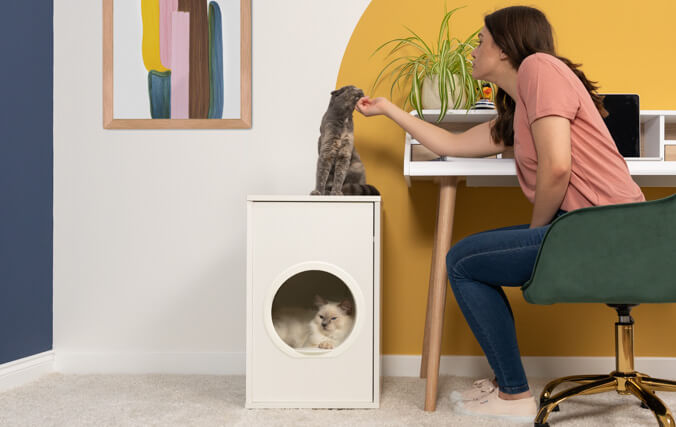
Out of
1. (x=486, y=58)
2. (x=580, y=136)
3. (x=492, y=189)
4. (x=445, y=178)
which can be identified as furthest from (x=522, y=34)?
(x=492, y=189)

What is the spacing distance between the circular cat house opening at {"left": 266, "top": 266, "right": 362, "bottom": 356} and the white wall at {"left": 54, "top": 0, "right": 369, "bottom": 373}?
21.6 inches

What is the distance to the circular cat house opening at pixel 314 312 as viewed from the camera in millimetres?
1649

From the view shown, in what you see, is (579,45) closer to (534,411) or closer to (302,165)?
(302,165)

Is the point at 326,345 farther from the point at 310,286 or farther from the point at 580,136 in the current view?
→ the point at 580,136

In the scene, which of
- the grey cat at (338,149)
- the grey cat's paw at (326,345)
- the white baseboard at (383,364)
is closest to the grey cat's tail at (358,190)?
the grey cat at (338,149)

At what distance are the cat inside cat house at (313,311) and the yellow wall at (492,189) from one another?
51 cm

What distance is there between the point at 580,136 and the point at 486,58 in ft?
1.24

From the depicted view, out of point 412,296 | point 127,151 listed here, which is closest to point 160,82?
point 127,151

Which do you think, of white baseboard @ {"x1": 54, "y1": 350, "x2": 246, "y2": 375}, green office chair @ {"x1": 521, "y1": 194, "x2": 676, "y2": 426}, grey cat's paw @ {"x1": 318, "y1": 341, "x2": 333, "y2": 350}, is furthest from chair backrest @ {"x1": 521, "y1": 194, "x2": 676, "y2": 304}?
white baseboard @ {"x1": 54, "y1": 350, "x2": 246, "y2": 375}

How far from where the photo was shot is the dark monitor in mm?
1876

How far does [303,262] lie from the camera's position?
1657mm

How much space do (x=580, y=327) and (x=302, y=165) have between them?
1228mm

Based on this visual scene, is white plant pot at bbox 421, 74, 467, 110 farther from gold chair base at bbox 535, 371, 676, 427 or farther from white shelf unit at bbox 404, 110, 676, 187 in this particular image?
gold chair base at bbox 535, 371, 676, 427

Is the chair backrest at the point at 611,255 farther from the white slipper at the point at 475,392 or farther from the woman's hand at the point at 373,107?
the woman's hand at the point at 373,107
